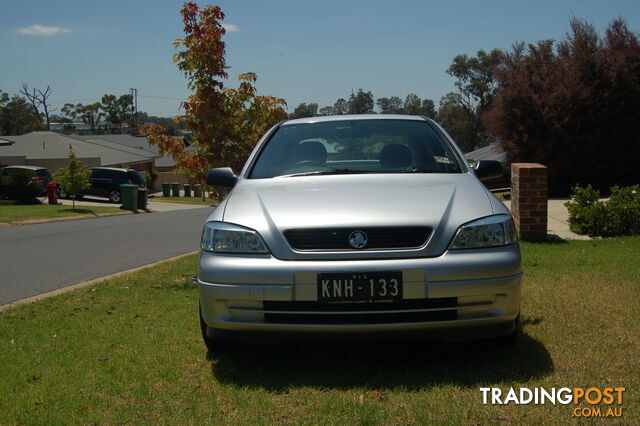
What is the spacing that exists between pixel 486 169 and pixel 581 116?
18.1m

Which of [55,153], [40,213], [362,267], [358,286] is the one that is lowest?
[40,213]

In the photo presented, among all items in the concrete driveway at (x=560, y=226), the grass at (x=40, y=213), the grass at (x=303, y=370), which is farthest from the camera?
the grass at (x=40, y=213)

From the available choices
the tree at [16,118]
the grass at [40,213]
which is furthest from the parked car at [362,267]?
the tree at [16,118]

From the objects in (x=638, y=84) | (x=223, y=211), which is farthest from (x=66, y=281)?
(x=638, y=84)

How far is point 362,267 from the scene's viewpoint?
376 centimetres

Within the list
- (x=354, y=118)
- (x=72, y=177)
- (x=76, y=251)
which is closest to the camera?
(x=354, y=118)

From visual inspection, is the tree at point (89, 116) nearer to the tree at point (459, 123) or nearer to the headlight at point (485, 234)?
the tree at point (459, 123)

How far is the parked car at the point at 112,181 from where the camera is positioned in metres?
36.2

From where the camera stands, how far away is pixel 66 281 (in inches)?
342

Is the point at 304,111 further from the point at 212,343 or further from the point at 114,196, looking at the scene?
the point at 212,343

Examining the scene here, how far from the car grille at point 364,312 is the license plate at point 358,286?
0.23 ft

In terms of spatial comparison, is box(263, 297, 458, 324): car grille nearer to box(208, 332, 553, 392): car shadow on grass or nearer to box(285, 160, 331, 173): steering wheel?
box(208, 332, 553, 392): car shadow on grass

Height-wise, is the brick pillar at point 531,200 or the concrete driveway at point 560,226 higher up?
the brick pillar at point 531,200

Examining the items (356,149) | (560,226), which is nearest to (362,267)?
(356,149)
